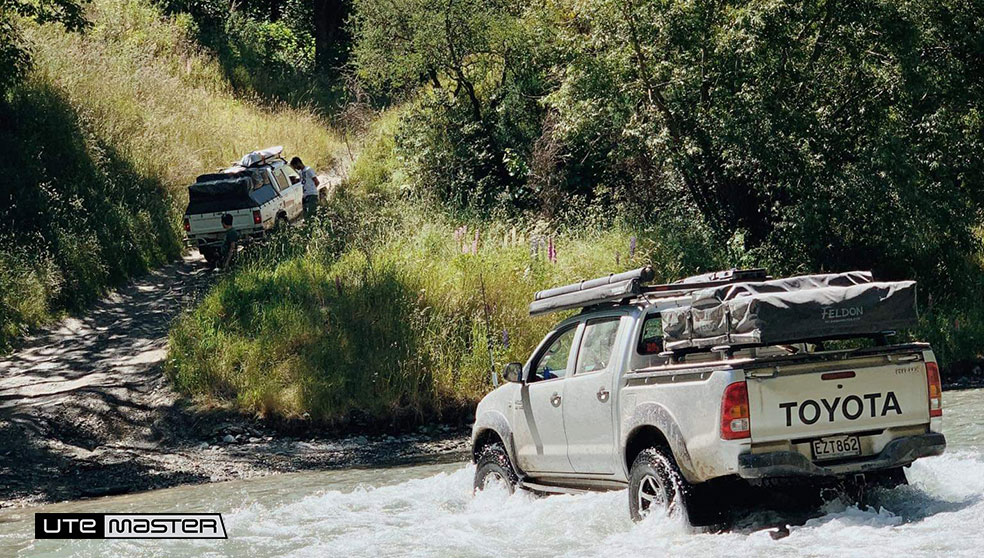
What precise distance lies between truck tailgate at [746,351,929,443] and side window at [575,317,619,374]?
5.19ft

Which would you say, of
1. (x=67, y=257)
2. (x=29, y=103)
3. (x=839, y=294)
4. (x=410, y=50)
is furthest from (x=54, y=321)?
(x=839, y=294)

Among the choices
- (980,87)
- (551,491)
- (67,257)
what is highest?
(980,87)

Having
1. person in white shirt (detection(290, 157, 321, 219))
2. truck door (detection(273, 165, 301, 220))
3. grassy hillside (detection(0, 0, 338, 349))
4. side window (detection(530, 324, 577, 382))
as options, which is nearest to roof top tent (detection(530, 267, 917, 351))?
side window (detection(530, 324, 577, 382))

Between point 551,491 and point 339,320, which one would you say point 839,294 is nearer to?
point 551,491

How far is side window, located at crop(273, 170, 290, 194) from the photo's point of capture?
26312 millimetres

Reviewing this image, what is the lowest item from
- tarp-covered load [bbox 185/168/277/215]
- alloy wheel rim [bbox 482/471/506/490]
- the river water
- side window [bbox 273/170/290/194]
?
the river water

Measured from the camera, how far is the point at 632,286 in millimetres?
8633

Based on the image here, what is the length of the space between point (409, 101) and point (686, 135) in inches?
401

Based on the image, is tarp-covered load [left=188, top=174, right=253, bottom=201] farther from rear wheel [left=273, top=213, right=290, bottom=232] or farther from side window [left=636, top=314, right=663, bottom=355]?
side window [left=636, top=314, right=663, bottom=355]

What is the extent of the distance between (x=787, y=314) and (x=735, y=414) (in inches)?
30.3

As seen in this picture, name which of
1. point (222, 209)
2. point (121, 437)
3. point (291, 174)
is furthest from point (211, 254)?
point (121, 437)

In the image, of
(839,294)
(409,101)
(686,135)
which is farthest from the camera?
(409,101)

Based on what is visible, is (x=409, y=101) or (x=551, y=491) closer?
(x=551, y=491)

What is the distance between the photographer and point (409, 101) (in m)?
29.1
